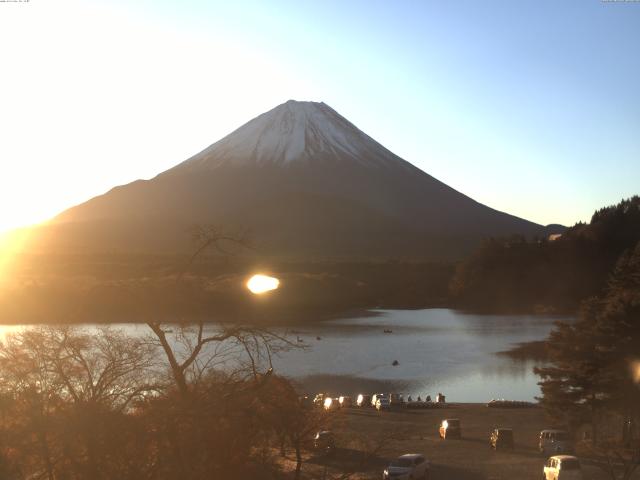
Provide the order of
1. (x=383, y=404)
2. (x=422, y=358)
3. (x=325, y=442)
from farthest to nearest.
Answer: (x=422, y=358)
(x=383, y=404)
(x=325, y=442)

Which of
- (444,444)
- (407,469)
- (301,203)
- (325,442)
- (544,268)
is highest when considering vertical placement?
(301,203)

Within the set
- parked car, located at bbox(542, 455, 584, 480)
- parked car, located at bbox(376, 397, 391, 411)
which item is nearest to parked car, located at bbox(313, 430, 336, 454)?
parked car, located at bbox(542, 455, 584, 480)

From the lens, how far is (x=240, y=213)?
13025 cm

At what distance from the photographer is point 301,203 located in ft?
462

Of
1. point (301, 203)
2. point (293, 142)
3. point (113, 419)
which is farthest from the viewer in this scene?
point (293, 142)

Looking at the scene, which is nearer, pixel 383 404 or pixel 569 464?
pixel 569 464

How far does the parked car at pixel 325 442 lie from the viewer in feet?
49.3

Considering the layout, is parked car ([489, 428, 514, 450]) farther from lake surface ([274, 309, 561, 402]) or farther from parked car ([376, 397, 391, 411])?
lake surface ([274, 309, 561, 402])

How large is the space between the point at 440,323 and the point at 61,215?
8946 cm

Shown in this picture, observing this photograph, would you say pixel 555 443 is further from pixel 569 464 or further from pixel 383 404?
pixel 383 404

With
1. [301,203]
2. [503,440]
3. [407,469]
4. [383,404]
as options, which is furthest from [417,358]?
[301,203]

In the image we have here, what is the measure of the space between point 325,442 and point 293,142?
14951cm

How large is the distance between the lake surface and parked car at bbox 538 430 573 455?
43.2 feet

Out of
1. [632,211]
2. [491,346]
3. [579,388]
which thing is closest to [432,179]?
[632,211]
